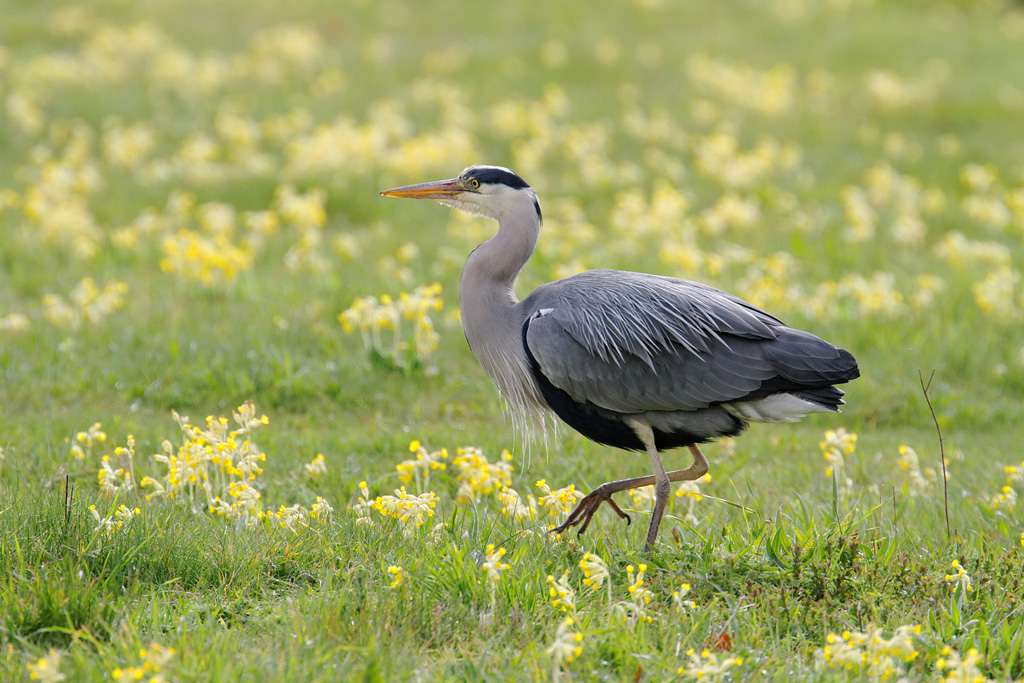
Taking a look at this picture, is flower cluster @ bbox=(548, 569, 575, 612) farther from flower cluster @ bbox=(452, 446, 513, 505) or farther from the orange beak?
the orange beak

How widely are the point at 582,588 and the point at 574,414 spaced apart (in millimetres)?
1060

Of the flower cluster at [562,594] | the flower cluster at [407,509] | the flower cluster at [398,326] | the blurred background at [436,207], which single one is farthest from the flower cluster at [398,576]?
the flower cluster at [398,326]

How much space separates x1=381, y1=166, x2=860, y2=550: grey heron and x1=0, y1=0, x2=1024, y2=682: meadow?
382 mm

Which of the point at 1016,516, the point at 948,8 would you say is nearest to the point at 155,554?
the point at 1016,516

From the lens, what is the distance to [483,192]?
511 cm

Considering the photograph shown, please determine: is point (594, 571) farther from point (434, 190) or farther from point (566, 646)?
point (434, 190)

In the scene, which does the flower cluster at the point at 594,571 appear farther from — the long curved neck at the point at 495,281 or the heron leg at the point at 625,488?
the long curved neck at the point at 495,281

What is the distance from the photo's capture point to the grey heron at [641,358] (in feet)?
14.5

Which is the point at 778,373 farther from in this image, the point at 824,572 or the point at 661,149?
the point at 661,149

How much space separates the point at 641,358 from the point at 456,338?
3131 mm

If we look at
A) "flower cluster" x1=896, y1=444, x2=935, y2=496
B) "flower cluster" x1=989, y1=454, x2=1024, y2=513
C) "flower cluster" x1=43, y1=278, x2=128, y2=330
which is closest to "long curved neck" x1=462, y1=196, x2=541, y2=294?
"flower cluster" x1=896, y1=444, x2=935, y2=496

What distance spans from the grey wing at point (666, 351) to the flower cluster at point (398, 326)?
185cm

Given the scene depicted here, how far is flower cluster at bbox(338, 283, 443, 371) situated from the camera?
6395mm

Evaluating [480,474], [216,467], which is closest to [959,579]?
[480,474]
